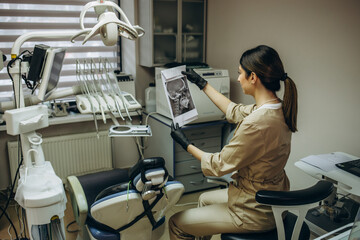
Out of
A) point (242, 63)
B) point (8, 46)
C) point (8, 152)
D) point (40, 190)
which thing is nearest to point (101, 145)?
point (8, 152)

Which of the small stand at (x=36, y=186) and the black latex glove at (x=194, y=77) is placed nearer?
the small stand at (x=36, y=186)

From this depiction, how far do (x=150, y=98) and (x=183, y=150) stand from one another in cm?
65

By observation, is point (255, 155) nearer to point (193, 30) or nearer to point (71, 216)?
point (71, 216)

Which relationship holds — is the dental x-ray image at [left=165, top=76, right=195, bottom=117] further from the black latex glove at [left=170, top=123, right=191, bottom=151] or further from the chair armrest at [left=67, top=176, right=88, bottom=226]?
the chair armrest at [left=67, top=176, right=88, bottom=226]

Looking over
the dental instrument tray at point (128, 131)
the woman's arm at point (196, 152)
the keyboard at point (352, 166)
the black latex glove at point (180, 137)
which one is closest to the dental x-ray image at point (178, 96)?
the black latex glove at point (180, 137)

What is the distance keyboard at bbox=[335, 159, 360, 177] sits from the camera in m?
1.82

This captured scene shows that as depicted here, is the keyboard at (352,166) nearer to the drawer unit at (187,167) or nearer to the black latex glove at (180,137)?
the black latex glove at (180,137)

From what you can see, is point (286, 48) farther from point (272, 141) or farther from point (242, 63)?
point (272, 141)

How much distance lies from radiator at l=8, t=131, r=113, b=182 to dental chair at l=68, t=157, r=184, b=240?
4.00 ft

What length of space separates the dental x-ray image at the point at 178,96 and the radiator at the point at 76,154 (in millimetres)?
1394

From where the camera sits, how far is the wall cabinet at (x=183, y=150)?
9.74 ft

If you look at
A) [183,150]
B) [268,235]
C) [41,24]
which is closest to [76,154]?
[183,150]

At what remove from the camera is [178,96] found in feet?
6.84

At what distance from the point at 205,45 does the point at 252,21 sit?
0.74m
